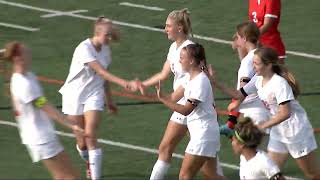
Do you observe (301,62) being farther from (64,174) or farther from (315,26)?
(64,174)

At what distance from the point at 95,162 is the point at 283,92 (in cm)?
282

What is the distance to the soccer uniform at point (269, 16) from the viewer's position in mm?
17781

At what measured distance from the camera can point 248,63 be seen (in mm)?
A: 15438

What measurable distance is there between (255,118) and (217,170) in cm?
90

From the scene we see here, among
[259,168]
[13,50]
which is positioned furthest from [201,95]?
[13,50]

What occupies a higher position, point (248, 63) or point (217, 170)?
point (248, 63)

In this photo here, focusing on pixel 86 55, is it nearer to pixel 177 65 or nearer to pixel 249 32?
pixel 177 65

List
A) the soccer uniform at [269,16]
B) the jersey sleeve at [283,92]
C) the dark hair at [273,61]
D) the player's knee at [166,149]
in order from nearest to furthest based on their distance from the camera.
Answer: the jersey sleeve at [283,92] → the dark hair at [273,61] → the player's knee at [166,149] → the soccer uniform at [269,16]

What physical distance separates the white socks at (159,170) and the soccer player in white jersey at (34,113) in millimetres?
1604

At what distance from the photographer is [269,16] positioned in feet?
58.7

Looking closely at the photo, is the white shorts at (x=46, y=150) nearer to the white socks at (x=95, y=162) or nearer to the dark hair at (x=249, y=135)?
the white socks at (x=95, y=162)

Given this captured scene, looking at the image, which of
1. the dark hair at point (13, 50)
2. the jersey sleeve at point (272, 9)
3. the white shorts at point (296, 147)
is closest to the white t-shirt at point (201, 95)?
the white shorts at point (296, 147)

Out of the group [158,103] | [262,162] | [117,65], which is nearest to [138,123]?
[158,103]

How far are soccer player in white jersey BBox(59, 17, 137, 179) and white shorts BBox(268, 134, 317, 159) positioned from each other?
2060mm
